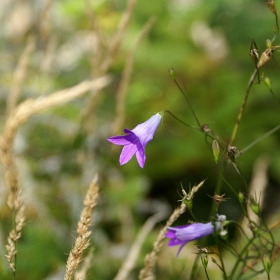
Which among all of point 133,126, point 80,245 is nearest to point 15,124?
point 80,245

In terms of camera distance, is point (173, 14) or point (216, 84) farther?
point (173, 14)

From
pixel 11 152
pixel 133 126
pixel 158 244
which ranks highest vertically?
pixel 11 152

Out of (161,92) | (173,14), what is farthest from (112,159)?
(173,14)

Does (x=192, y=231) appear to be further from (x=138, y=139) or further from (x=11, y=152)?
(x=11, y=152)

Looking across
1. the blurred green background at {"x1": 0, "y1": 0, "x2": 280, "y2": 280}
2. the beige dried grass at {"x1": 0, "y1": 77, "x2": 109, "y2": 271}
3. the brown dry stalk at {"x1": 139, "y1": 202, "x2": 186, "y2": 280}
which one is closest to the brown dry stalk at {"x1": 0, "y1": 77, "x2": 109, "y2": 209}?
the beige dried grass at {"x1": 0, "y1": 77, "x2": 109, "y2": 271}

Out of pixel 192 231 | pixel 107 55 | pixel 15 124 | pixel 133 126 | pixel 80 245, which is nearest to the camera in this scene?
pixel 80 245

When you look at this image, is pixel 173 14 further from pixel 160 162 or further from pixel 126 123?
pixel 160 162

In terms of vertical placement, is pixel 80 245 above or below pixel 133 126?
above

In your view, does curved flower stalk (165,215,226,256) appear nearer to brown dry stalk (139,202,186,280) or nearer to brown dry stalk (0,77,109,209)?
brown dry stalk (139,202,186,280)
